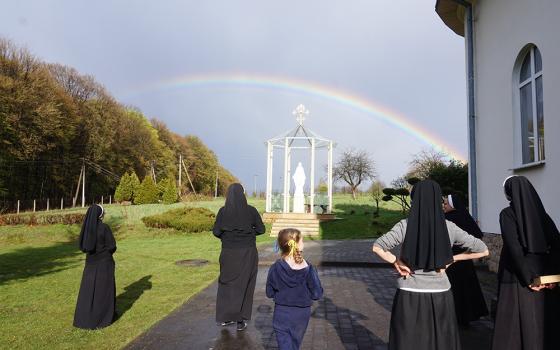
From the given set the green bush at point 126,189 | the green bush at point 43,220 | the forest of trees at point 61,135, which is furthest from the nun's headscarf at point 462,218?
the green bush at point 126,189

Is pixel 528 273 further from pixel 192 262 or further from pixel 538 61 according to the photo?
pixel 192 262

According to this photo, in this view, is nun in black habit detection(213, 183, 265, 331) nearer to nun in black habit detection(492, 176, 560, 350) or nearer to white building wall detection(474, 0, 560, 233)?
nun in black habit detection(492, 176, 560, 350)

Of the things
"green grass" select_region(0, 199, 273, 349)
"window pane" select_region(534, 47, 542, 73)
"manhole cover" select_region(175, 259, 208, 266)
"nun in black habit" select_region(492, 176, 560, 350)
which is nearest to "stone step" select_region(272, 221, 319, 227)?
"green grass" select_region(0, 199, 273, 349)

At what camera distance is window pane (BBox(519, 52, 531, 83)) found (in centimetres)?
816

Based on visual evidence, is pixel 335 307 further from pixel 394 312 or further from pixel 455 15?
pixel 455 15

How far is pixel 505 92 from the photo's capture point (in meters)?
8.84

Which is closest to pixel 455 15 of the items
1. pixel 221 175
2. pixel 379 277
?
pixel 379 277

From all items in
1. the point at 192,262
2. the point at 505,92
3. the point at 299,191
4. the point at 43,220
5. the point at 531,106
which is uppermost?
the point at 505,92

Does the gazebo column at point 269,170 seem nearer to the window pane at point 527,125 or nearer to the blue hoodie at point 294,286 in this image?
the window pane at point 527,125

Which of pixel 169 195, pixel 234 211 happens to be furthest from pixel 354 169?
pixel 234 211

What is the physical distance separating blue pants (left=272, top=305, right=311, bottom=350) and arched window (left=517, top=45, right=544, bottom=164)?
18.7 ft

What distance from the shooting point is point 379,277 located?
33.8 feet

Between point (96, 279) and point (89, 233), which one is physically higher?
point (89, 233)

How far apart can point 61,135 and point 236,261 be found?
136 ft
